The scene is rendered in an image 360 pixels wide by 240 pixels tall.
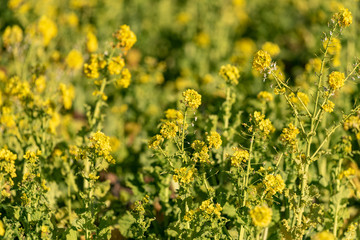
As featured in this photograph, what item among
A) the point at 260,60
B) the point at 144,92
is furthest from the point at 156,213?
the point at 144,92

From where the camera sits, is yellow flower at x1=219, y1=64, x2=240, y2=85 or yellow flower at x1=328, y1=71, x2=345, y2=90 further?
yellow flower at x1=219, y1=64, x2=240, y2=85

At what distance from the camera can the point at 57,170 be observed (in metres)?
3.18

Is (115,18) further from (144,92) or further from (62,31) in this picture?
(144,92)

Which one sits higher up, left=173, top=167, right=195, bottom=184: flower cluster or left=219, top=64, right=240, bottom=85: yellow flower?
left=219, top=64, right=240, bottom=85: yellow flower

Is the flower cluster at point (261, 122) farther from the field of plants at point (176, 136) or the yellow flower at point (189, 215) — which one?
the yellow flower at point (189, 215)

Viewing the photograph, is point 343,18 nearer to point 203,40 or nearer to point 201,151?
point 201,151

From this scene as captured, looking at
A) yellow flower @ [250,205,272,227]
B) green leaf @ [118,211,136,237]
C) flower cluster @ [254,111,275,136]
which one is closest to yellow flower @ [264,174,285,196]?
flower cluster @ [254,111,275,136]

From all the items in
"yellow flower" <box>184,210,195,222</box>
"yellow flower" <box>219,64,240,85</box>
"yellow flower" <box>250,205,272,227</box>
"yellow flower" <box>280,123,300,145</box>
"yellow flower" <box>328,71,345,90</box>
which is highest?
"yellow flower" <box>219,64,240,85</box>

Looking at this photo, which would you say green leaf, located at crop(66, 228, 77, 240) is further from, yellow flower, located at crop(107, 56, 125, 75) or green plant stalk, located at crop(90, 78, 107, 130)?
yellow flower, located at crop(107, 56, 125, 75)

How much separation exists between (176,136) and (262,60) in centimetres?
74

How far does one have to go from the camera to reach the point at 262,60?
7.57ft

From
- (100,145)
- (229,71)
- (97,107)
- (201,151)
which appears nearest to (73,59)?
(97,107)

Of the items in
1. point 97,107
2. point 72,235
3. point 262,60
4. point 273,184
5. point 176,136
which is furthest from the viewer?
point 97,107

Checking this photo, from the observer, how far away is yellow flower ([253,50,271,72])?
7.53ft
